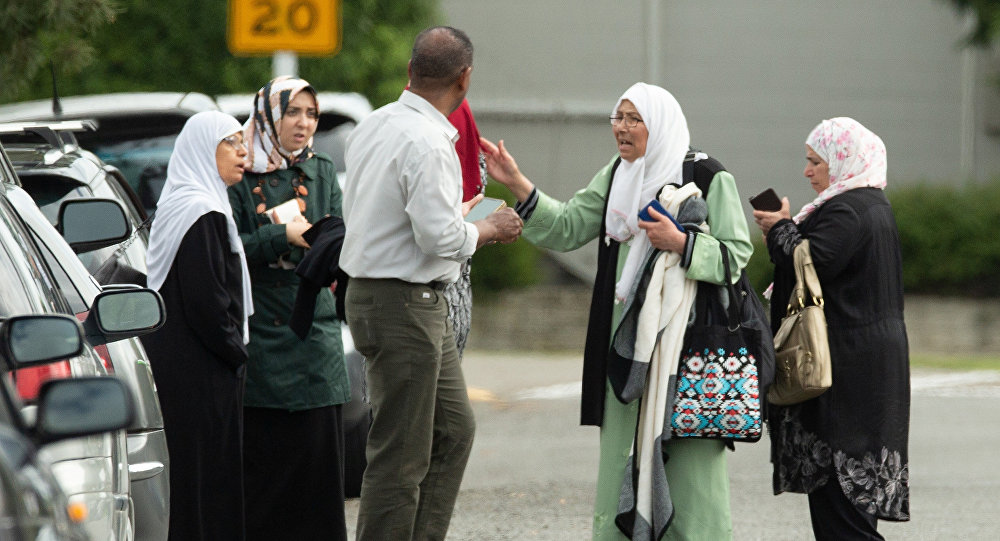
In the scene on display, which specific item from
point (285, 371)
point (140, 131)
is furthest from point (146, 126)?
point (285, 371)

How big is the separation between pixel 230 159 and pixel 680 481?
2006 mm

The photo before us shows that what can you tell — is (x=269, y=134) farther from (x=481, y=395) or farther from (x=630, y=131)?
(x=481, y=395)

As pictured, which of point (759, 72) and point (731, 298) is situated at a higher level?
point (759, 72)

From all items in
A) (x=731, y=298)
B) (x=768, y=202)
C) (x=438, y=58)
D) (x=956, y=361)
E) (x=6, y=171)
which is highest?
(x=438, y=58)

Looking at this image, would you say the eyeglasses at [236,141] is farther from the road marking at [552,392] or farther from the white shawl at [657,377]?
the road marking at [552,392]

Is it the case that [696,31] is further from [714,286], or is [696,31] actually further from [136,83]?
[714,286]

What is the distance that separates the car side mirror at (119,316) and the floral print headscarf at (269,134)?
158cm

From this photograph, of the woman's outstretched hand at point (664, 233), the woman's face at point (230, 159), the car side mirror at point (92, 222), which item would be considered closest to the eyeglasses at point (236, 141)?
the woman's face at point (230, 159)

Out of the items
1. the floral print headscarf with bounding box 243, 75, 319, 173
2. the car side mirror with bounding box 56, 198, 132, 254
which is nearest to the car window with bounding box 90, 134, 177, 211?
the floral print headscarf with bounding box 243, 75, 319, 173

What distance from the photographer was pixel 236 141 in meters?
5.57

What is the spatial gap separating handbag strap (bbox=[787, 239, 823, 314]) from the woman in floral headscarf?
0.11 ft

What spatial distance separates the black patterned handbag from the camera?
5.35m

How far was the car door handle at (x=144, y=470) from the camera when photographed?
450 cm

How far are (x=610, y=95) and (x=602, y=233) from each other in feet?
43.1
